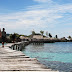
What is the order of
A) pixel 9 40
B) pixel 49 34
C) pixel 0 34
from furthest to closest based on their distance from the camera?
pixel 49 34, pixel 9 40, pixel 0 34

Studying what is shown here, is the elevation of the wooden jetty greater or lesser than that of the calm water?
greater

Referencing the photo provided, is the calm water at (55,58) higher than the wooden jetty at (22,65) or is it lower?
lower

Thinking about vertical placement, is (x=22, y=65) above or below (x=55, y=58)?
above

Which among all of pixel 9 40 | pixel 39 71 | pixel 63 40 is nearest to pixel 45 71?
pixel 39 71

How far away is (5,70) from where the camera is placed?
5.69m

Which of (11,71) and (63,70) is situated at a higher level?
(11,71)

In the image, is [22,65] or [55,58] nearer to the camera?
[22,65]

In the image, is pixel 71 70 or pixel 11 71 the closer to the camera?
pixel 11 71

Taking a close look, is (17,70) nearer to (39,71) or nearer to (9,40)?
(39,71)

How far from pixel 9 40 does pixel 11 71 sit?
10873cm

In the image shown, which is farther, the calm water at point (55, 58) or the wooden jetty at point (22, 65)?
the calm water at point (55, 58)

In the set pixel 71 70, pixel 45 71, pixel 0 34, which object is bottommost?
pixel 71 70

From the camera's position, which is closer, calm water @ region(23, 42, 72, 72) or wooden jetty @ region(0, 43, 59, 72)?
wooden jetty @ region(0, 43, 59, 72)

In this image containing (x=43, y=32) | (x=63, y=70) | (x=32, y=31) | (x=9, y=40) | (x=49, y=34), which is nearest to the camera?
(x=63, y=70)
